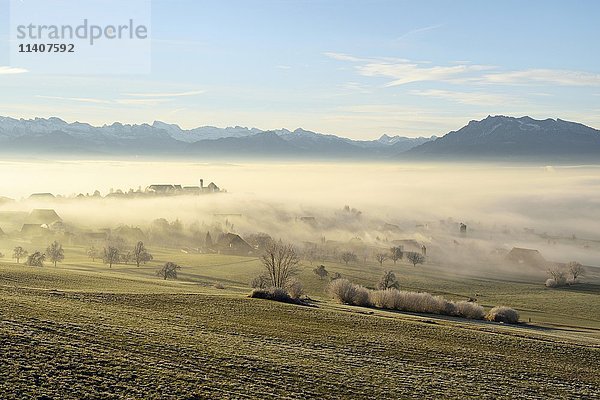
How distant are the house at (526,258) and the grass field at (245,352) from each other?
128 m

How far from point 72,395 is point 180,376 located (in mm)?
5208

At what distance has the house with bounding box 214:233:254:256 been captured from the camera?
158875mm

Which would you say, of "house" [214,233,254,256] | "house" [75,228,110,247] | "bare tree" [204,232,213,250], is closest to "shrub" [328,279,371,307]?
"house" [214,233,254,256]

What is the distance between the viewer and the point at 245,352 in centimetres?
3119

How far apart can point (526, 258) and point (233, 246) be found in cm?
9320

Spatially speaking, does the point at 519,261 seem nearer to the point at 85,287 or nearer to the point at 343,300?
the point at 343,300

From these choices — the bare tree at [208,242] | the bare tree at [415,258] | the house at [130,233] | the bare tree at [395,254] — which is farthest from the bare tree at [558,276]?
the house at [130,233]

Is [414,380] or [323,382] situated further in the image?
[414,380]

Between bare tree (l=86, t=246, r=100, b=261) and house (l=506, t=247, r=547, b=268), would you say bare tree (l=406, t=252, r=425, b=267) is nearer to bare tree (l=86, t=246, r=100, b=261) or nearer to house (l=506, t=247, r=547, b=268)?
house (l=506, t=247, r=547, b=268)

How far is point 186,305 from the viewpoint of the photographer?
4606 centimetres

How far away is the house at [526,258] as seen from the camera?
16812 cm

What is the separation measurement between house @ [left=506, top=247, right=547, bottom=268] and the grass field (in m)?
128

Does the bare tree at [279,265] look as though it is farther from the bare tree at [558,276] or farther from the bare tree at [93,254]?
the bare tree at [558,276]

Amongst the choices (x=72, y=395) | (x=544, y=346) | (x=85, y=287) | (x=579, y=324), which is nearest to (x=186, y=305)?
(x=85, y=287)
